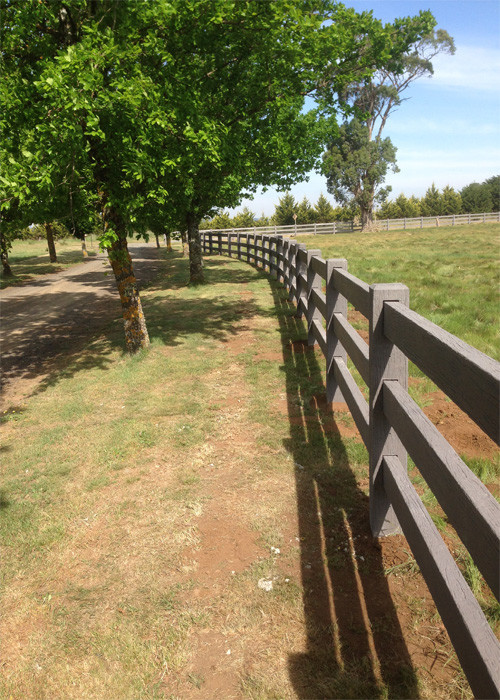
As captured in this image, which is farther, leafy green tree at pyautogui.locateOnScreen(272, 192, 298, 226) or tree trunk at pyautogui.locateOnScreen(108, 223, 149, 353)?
leafy green tree at pyautogui.locateOnScreen(272, 192, 298, 226)

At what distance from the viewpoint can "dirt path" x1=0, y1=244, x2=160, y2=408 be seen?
8543 mm

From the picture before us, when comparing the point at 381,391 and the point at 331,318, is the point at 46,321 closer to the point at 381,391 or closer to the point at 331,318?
the point at 331,318

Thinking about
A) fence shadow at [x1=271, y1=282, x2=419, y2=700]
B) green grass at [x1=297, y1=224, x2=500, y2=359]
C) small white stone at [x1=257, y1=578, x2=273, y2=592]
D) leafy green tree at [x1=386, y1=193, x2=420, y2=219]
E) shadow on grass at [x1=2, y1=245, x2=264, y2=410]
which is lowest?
small white stone at [x1=257, y1=578, x2=273, y2=592]

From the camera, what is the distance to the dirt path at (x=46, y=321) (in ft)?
28.0

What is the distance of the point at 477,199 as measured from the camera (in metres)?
64.9

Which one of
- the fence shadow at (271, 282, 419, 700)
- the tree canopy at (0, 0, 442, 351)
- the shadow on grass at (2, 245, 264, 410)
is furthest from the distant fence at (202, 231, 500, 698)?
the shadow on grass at (2, 245, 264, 410)

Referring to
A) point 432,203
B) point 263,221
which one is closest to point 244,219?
point 263,221

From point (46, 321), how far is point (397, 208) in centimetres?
6450

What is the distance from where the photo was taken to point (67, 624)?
9.46ft

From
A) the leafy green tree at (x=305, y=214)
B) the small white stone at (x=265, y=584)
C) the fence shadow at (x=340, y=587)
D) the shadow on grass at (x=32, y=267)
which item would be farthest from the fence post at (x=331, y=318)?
the leafy green tree at (x=305, y=214)

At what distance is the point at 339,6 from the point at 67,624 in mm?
11233

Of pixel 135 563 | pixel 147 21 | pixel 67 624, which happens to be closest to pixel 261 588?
pixel 135 563

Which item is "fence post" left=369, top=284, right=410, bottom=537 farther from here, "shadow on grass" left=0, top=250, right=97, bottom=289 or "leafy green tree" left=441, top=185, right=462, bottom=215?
"leafy green tree" left=441, top=185, right=462, bottom=215

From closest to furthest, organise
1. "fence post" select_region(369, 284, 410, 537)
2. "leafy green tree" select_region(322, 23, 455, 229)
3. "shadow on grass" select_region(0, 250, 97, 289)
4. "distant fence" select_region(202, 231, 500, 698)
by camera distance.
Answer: "distant fence" select_region(202, 231, 500, 698) → "fence post" select_region(369, 284, 410, 537) → "shadow on grass" select_region(0, 250, 97, 289) → "leafy green tree" select_region(322, 23, 455, 229)
